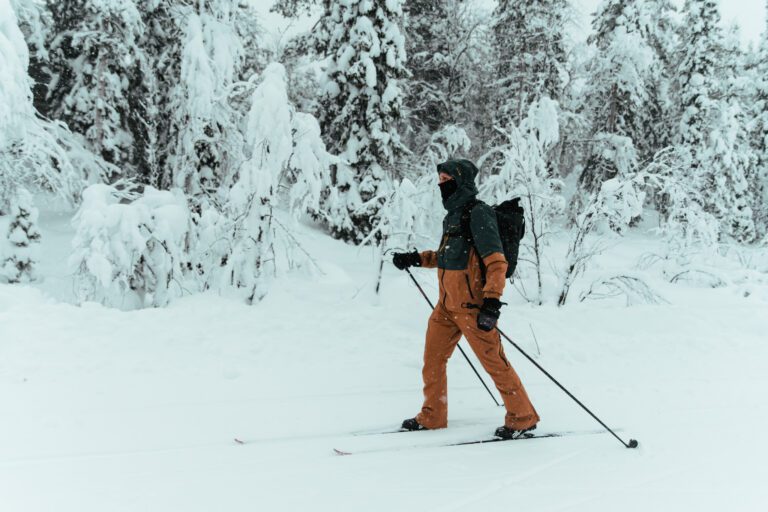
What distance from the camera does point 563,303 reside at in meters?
7.10

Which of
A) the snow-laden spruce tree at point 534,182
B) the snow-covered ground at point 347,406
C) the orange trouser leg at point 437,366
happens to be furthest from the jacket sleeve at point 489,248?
the snow-laden spruce tree at point 534,182

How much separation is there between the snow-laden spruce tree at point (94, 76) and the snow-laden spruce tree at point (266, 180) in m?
9.09

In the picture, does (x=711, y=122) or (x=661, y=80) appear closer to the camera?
(x=711, y=122)

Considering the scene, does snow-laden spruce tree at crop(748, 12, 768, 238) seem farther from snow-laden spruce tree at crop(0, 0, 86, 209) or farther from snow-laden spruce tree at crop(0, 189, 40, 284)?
snow-laden spruce tree at crop(0, 189, 40, 284)

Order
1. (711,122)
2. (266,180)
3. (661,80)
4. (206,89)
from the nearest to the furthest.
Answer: (266,180) < (206,89) < (711,122) < (661,80)

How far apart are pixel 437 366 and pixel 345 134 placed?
12.0 meters

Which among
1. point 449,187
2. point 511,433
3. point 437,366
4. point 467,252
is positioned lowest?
point 511,433

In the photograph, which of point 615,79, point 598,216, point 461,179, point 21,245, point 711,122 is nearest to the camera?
point 461,179

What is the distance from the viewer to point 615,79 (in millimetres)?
19125

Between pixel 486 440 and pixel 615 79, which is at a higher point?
pixel 615 79

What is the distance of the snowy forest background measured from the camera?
254 inches

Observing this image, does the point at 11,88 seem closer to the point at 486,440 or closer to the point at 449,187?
the point at 449,187

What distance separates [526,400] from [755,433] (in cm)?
185

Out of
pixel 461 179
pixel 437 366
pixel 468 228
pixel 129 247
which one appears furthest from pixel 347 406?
pixel 129 247
